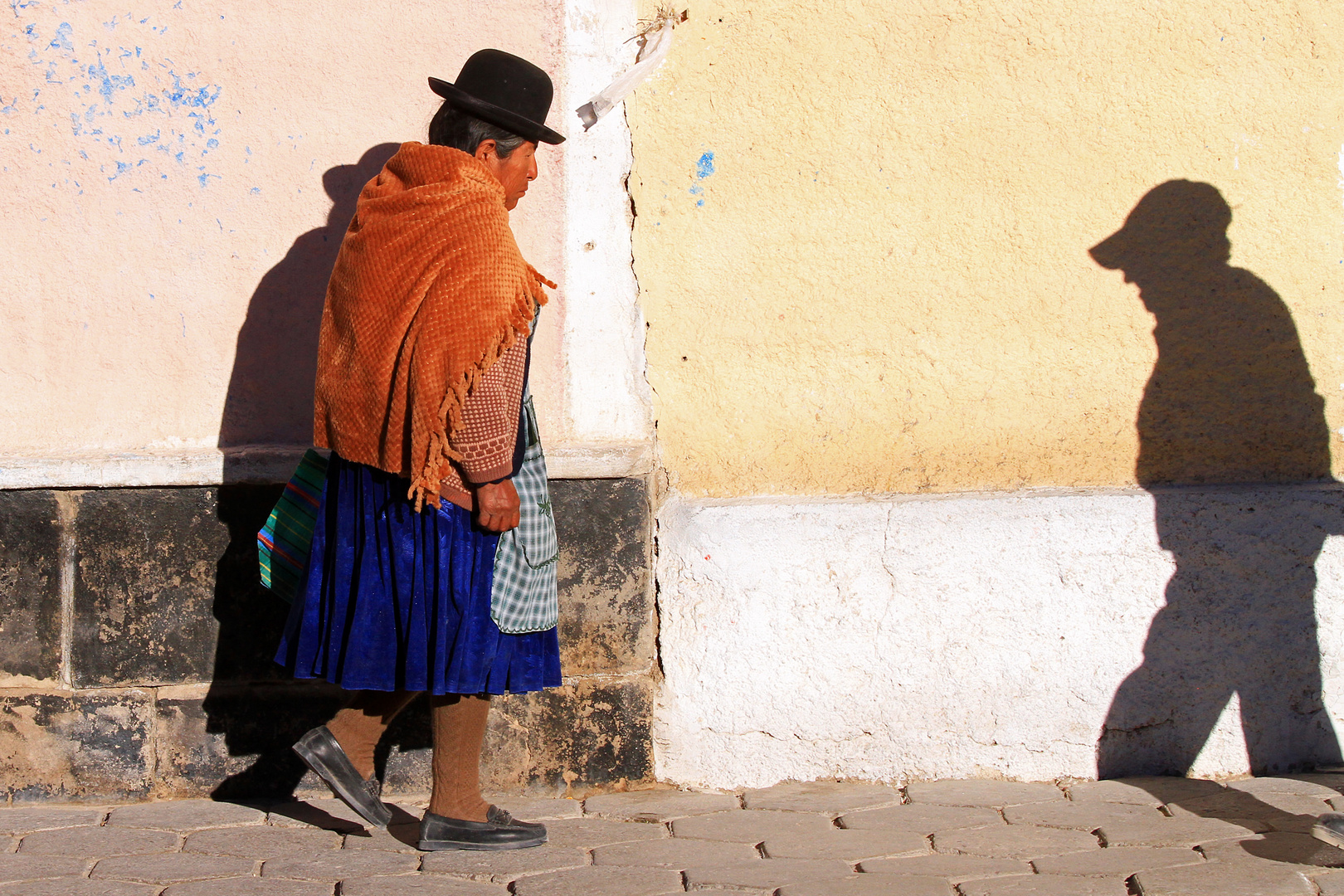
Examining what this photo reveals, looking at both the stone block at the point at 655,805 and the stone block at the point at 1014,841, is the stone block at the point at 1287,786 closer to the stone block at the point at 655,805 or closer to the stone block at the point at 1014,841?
the stone block at the point at 1014,841

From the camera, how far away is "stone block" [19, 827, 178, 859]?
301 cm

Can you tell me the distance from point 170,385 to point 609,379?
1.32 m

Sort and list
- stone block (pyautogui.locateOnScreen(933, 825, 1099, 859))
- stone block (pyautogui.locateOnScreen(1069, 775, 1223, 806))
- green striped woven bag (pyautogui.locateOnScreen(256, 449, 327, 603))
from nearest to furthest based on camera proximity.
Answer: stone block (pyautogui.locateOnScreen(933, 825, 1099, 859))
green striped woven bag (pyautogui.locateOnScreen(256, 449, 327, 603))
stone block (pyautogui.locateOnScreen(1069, 775, 1223, 806))

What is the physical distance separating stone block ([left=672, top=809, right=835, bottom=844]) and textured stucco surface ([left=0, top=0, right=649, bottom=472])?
41.3 inches

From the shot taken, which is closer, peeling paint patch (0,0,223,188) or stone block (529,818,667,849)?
stone block (529,818,667,849)

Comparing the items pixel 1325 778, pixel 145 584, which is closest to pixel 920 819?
pixel 1325 778

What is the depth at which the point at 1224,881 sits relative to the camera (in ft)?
9.00

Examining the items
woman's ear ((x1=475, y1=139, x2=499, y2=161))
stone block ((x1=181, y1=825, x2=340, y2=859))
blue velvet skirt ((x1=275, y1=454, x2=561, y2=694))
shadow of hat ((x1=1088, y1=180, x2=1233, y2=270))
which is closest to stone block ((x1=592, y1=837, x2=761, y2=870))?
blue velvet skirt ((x1=275, y1=454, x2=561, y2=694))

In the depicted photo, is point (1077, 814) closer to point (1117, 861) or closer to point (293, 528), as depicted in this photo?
point (1117, 861)

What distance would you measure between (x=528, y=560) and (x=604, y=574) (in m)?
0.59

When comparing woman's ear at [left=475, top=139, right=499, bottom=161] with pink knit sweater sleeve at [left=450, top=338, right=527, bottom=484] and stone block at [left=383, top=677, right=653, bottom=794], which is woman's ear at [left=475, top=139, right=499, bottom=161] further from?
stone block at [left=383, top=677, right=653, bottom=794]

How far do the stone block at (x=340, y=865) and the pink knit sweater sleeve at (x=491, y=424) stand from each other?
103 centimetres

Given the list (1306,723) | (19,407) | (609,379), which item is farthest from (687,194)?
(1306,723)

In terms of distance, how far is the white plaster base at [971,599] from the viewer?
11.2 ft
